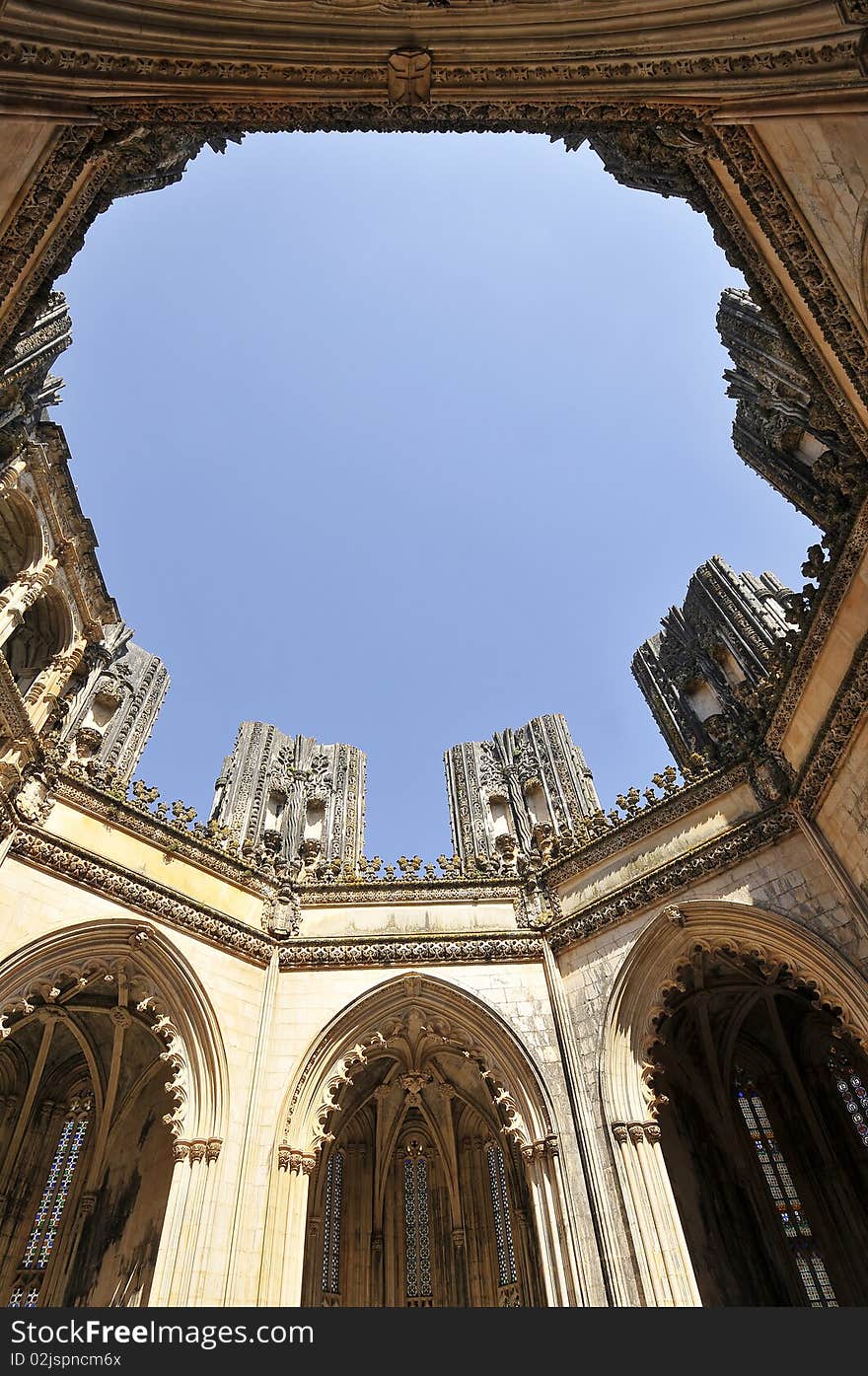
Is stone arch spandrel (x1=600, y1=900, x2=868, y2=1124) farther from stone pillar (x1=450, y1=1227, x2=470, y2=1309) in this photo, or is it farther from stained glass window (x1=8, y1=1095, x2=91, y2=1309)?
stained glass window (x1=8, y1=1095, x2=91, y2=1309)

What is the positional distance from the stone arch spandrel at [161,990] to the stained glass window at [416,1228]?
6964 mm

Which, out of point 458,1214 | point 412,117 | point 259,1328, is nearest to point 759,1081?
point 458,1214

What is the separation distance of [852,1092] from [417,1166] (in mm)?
8716

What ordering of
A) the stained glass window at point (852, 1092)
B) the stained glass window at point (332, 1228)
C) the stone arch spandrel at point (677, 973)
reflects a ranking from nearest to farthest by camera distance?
the stone arch spandrel at point (677, 973) → the stained glass window at point (852, 1092) → the stained glass window at point (332, 1228)

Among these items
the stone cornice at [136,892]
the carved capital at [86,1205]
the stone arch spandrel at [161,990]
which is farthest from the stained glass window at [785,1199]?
the carved capital at [86,1205]

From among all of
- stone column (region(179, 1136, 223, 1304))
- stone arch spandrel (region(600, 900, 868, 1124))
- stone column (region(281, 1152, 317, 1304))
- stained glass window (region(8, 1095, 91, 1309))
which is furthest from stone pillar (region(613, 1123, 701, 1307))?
stained glass window (region(8, 1095, 91, 1309))

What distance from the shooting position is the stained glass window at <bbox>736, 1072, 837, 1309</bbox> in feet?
41.3

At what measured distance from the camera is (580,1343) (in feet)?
19.6

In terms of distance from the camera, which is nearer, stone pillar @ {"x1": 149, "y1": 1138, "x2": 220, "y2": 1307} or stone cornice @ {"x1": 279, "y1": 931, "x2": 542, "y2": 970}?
stone pillar @ {"x1": 149, "y1": 1138, "x2": 220, "y2": 1307}

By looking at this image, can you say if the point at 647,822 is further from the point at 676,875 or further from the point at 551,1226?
the point at 551,1226

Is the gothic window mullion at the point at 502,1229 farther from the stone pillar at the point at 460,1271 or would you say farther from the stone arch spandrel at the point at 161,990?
the stone arch spandrel at the point at 161,990

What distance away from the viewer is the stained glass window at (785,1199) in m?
12.6

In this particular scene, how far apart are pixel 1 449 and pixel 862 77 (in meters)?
11.6

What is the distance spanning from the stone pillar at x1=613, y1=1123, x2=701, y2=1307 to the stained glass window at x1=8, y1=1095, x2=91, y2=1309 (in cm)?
1009
